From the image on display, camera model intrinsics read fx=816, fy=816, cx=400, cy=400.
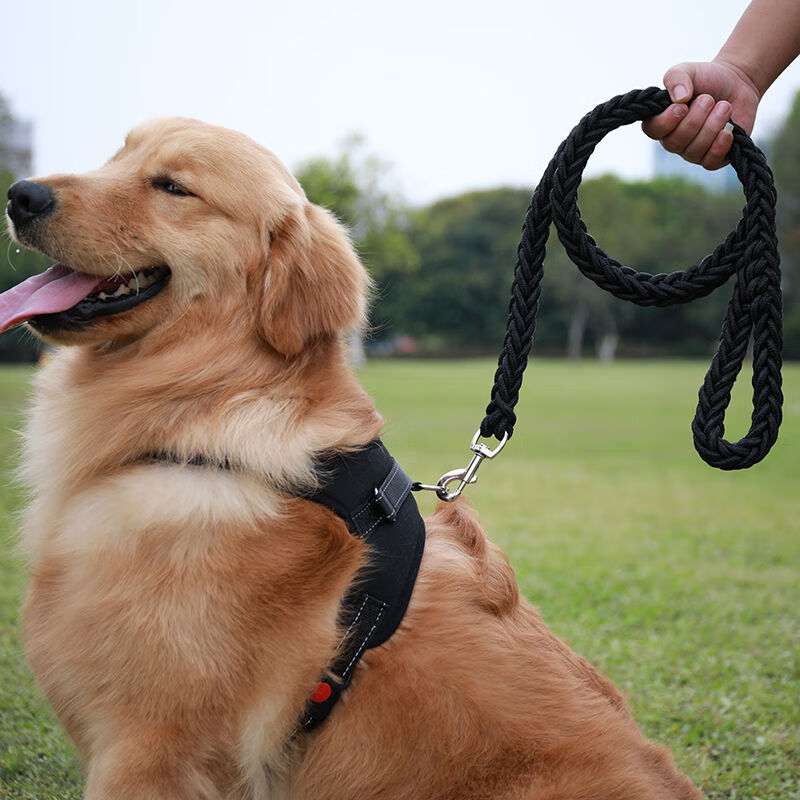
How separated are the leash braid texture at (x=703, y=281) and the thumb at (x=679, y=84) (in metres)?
0.03

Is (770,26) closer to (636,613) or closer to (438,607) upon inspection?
(438,607)

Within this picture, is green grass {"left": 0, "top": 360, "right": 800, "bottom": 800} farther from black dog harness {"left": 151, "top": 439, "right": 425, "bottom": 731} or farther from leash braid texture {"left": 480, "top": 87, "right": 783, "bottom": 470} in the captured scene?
leash braid texture {"left": 480, "top": 87, "right": 783, "bottom": 470}

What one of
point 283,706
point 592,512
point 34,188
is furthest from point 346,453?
point 592,512

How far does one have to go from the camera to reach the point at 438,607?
214cm

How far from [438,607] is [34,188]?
1.59 metres

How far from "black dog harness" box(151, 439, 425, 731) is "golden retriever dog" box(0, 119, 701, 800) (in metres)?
→ 0.03

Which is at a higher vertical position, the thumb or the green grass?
the thumb

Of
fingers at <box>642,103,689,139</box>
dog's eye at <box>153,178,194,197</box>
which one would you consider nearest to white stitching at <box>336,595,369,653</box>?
dog's eye at <box>153,178,194,197</box>

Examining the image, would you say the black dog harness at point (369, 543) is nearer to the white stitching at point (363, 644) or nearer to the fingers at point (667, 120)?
the white stitching at point (363, 644)

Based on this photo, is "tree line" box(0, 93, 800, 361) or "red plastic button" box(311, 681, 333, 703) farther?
"tree line" box(0, 93, 800, 361)

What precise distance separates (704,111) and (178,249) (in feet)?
5.14

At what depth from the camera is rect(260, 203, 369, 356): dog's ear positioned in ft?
7.56

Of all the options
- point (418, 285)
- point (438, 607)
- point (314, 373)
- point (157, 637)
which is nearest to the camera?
point (157, 637)

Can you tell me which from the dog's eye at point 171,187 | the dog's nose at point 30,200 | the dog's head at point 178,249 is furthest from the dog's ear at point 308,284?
the dog's nose at point 30,200
